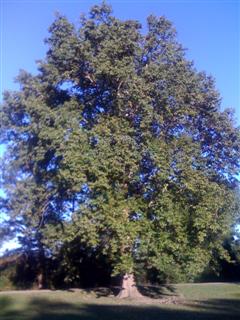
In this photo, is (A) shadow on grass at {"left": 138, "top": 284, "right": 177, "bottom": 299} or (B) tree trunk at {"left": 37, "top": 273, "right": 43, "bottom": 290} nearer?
(A) shadow on grass at {"left": 138, "top": 284, "right": 177, "bottom": 299}

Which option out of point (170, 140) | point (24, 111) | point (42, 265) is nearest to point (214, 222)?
point (170, 140)

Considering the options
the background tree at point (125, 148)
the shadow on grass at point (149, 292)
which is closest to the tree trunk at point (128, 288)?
the background tree at point (125, 148)

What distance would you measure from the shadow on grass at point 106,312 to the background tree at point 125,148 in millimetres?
2813

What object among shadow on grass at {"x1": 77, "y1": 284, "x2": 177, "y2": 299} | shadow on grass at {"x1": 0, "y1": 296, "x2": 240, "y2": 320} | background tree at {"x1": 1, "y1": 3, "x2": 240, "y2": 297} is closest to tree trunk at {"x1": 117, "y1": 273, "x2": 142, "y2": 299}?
background tree at {"x1": 1, "y1": 3, "x2": 240, "y2": 297}

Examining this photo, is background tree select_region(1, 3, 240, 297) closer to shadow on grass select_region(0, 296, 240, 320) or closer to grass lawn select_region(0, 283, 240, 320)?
grass lawn select_region(0, 283, 240, 320)

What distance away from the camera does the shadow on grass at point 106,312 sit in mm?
18078

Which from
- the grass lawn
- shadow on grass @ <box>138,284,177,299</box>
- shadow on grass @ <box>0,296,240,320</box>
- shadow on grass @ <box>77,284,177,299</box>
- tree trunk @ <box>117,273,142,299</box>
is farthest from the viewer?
shadow on grass @ <box>138,284,177,299</box>

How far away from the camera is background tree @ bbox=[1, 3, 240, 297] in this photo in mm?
24625

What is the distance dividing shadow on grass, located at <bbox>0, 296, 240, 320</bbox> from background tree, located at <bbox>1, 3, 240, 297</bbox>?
111 inches

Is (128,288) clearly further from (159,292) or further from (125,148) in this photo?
(125,148)

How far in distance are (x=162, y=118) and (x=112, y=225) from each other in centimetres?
577

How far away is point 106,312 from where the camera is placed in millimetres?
20234

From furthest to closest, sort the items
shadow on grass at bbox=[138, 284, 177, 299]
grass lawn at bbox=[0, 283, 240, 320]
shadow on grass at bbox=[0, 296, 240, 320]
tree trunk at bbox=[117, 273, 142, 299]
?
shadow on grass at bbox=[138, 284, 177, 299] < tree trunk at bbox=[117, 273, 142, 299] < grass lawn at bbox=[0, 283, 240, 320] < shadow on grass at bbox=[0, 296, 240, 320]

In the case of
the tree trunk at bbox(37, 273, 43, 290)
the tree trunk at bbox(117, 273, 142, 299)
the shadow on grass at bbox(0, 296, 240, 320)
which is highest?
the tree trunk at bbox(37, 273, 43, 290)
